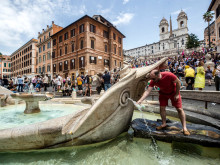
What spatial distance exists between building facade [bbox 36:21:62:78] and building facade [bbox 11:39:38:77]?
5.19 meters

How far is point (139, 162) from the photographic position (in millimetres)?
1726

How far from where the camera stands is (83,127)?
1932mm

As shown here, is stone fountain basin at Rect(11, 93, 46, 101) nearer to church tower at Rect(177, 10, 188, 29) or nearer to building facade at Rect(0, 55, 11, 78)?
building facade at Rect(0, 55, 11, 78)

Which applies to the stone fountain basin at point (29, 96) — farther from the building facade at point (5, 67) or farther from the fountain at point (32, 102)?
the building facade at point (5, 67)

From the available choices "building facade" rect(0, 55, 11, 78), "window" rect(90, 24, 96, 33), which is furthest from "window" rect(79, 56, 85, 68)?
"building facade" rect(0, 55, 11, 78)

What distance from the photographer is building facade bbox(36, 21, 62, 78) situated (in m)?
34.2

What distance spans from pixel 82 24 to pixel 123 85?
27159 millimetres

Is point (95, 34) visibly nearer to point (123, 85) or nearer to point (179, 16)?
point (123, 85)

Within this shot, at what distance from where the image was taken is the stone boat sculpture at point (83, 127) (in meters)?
1.85

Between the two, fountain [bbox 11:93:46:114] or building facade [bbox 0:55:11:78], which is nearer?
fountain [bbox 11:93:46:114]

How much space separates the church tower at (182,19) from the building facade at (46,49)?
70622 millimetres

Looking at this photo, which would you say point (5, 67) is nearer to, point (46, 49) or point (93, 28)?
point (46, 49)

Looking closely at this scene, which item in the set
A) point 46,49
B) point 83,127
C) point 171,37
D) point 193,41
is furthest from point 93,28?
point 171,37

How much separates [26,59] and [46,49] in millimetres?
17225
